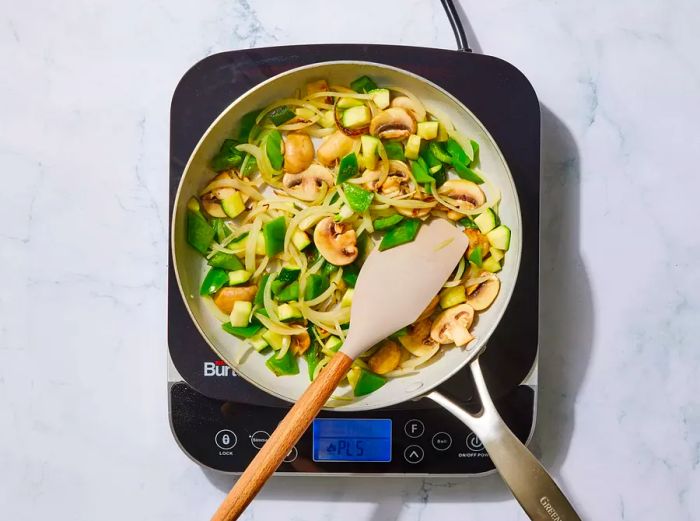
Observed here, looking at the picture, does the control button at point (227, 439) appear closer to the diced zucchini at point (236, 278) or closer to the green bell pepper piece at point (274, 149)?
the diced zucchini at point (236, 278)

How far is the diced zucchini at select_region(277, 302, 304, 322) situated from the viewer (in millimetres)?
1013

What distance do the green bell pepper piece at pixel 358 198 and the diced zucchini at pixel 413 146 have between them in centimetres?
7

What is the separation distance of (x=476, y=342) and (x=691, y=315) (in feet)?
1.26

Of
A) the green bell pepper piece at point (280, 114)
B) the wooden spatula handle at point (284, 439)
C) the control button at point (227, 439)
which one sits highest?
the green bell pepper piece at point (280, 114)

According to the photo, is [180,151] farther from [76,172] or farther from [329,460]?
[329,460]

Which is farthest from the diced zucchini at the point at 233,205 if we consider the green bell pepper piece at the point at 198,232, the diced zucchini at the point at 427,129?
the diced zucchini at the point at 427,129

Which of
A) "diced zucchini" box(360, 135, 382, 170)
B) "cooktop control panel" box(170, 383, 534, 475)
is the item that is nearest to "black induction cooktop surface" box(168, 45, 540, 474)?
"cooktop control panel" box(170, 383, 534, 475)

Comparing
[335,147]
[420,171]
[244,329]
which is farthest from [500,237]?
[244,329]

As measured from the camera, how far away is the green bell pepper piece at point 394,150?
3.35 feet

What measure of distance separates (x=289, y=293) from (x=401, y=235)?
0.50 ft

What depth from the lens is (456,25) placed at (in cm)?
113

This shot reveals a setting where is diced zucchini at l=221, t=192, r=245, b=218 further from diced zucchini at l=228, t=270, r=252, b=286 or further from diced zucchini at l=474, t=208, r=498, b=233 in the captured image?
diced zucchini at l=474, t=208, r=498, b=233

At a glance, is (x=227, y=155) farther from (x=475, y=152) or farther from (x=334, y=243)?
(x=475, y=152)

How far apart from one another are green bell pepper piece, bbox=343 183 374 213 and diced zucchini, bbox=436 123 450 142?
110mm
